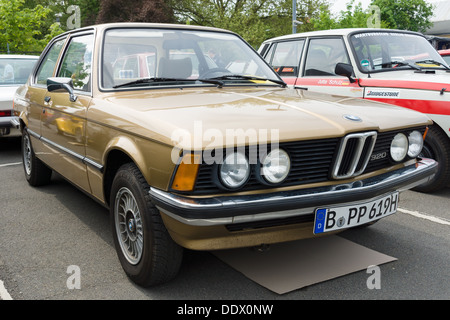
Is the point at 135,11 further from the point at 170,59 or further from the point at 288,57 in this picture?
the point at 170,59

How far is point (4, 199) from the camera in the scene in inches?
190

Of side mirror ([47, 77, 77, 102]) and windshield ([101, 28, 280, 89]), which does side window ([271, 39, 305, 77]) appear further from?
side mirror ([47, 77, 77, 102])

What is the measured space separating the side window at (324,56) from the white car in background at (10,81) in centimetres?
447

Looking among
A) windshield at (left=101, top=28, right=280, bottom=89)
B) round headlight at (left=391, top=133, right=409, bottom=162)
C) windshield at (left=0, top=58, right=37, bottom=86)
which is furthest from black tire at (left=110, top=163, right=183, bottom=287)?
windshield at (left=0, top=58, right=37, bottom=86)

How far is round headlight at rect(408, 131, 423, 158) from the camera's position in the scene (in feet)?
10.6

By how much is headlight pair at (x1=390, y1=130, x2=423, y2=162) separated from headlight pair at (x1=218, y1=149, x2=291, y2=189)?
994 mm

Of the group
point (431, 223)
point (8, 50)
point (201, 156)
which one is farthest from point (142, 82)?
point (8, 50)

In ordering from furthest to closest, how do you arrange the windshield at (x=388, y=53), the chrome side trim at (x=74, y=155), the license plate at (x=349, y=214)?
the windshield at (x=388, y=53), the chrome side trim at (x=74, y=155), the license plate at (x=349, y=214)

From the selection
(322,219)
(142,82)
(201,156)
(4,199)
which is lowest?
(4,199)

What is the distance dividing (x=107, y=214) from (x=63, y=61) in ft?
4.99

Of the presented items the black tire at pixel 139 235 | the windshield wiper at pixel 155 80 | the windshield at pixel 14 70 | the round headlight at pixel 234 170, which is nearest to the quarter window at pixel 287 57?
the windshield wiper at pixel 155 80

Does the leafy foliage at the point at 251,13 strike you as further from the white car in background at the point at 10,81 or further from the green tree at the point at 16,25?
the white car in background at the point at 10,81

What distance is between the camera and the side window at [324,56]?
5.73m

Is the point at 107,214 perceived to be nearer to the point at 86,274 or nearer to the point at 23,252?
the point at 23,252
